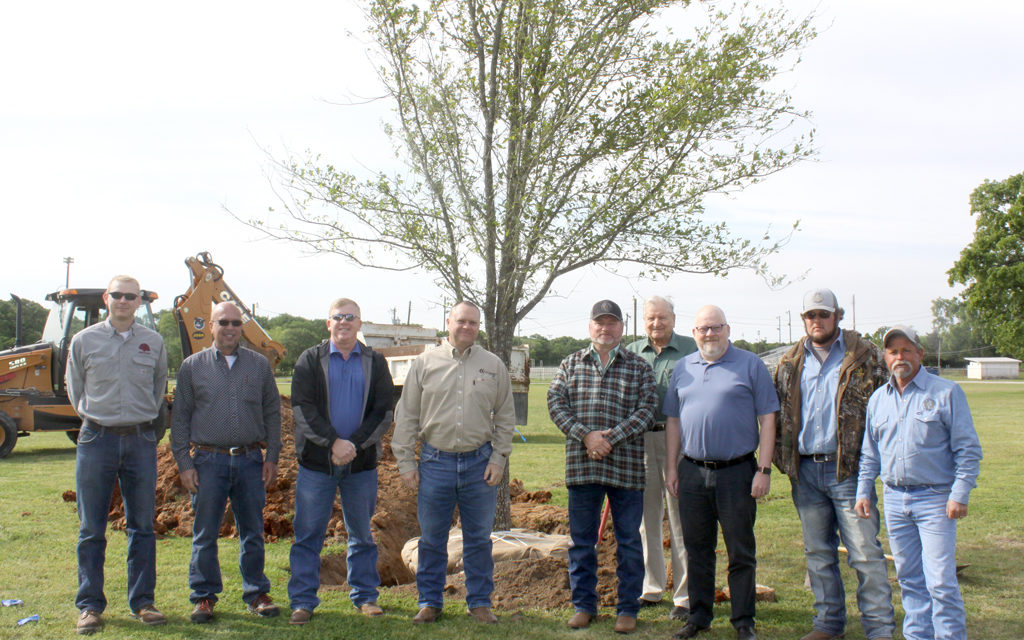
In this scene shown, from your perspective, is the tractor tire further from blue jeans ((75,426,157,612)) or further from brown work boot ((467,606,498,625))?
brown work boot ((467,606,498,625))

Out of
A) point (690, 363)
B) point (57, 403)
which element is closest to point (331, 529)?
point (690, 363)

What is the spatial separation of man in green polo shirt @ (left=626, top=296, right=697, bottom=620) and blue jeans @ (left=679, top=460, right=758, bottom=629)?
0.43 meters

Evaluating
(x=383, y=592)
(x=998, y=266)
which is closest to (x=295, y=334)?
(x=998, y=266)

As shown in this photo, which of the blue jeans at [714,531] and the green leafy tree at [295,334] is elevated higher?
the green leafy tree at [295,334]

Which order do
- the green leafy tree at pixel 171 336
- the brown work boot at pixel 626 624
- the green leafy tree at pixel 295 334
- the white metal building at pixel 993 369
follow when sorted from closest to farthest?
1. the brown work boot at pixel 626 624
2. the green leafy tree at pixel 171 336
3. the green leafy tree at pixel 295 334
4. the white metal building at pixel 993 369

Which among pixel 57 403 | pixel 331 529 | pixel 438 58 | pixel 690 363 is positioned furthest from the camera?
pixel 57 403

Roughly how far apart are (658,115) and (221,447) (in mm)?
3936

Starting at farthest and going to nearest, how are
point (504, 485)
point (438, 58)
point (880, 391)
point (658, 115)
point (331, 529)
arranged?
point (331, 529) < point (504, 485) < point (438, 58) < point (658, 115) < point (880, 391)

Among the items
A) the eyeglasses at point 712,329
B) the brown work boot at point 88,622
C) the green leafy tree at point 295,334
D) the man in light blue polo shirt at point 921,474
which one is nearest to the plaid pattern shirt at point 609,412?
the eyeglasses at point 712,329

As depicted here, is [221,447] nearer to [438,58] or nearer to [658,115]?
[438,58]

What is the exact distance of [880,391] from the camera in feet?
14.2

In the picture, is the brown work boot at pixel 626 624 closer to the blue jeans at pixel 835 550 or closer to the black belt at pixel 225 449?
the blue jeans at pixel 835 550

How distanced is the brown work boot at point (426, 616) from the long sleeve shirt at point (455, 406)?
870mm

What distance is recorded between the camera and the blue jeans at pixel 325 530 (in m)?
4.88
